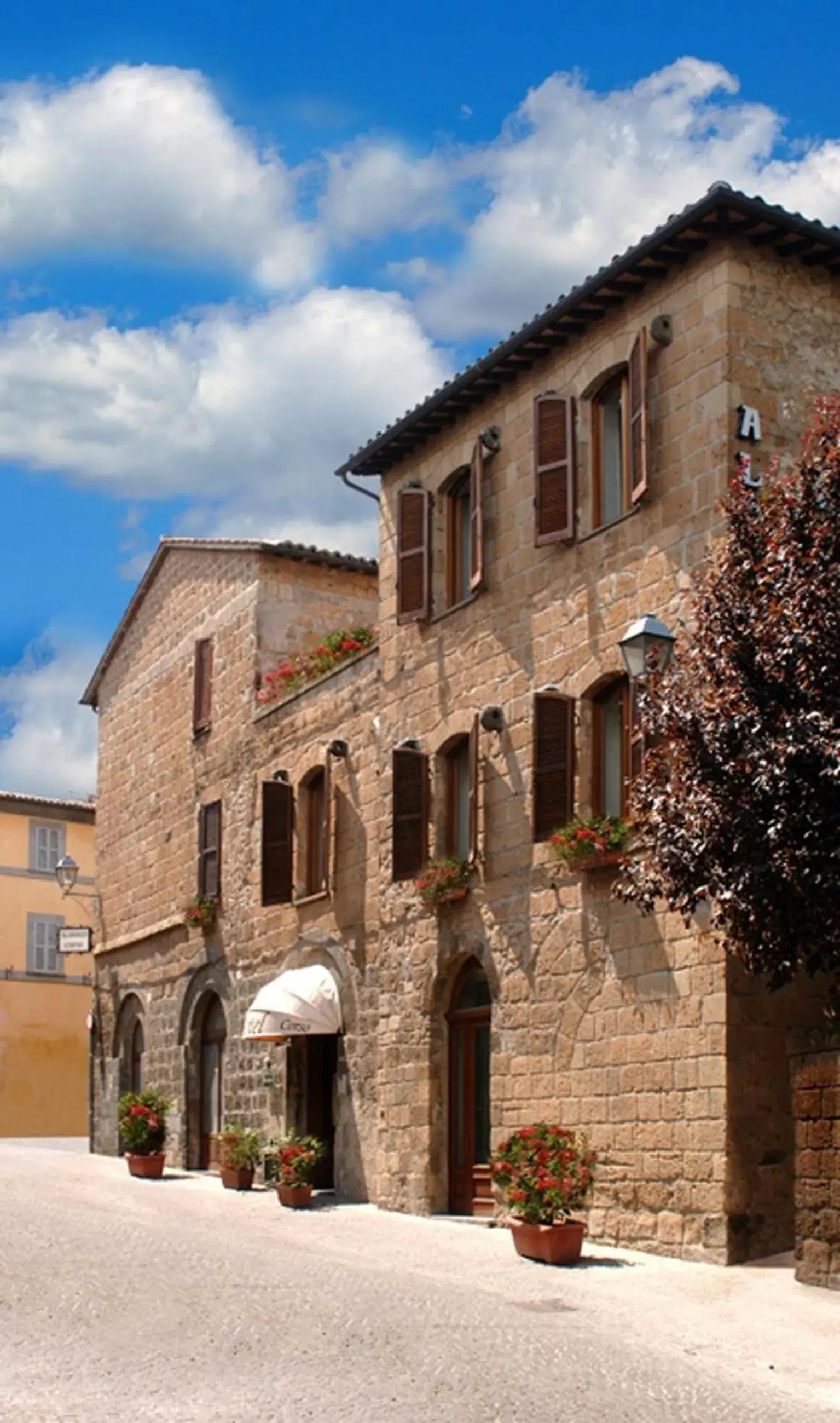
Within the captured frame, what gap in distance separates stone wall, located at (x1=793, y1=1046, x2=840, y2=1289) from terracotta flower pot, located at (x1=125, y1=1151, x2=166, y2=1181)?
42.1 ft

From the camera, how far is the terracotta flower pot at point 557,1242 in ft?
47.9

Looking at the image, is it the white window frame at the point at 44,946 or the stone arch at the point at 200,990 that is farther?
the white window frame at the point at 44,946

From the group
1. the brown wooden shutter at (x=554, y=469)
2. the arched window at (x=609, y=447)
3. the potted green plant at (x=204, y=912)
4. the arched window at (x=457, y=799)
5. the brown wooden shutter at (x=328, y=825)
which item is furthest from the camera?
the potted green plant at (x=204, y=912)

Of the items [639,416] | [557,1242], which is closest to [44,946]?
[639,416]

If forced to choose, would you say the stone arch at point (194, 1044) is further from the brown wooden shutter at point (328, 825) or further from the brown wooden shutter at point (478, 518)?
the brown wooden shutter at point (478, 518)

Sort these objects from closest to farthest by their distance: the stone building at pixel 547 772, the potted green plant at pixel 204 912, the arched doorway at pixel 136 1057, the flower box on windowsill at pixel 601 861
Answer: the stone building at pixel 547 772
the flower box on windowsill at pixel 601 861
the potted green plant at pixel 204 912
the arched doorway at pixel 136 1057

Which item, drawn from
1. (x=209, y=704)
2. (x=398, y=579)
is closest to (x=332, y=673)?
(x=398, y=579)

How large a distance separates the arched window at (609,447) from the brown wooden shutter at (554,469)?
23cm

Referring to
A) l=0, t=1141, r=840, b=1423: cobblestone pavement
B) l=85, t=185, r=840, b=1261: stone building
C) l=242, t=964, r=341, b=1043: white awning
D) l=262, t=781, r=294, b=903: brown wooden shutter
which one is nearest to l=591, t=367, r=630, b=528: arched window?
l=85, t=185, r=840, b=1261: stone building

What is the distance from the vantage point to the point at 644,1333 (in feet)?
37.1

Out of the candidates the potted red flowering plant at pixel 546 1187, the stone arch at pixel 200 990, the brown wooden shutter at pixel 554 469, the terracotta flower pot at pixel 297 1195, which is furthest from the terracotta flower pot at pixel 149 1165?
the brown wooden shutter at pixel 554 469

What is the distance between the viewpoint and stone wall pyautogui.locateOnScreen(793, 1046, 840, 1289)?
1266 centimetres

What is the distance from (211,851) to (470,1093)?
8707 mm

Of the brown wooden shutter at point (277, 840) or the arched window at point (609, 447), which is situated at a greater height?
the arched window at point (609, 447)
